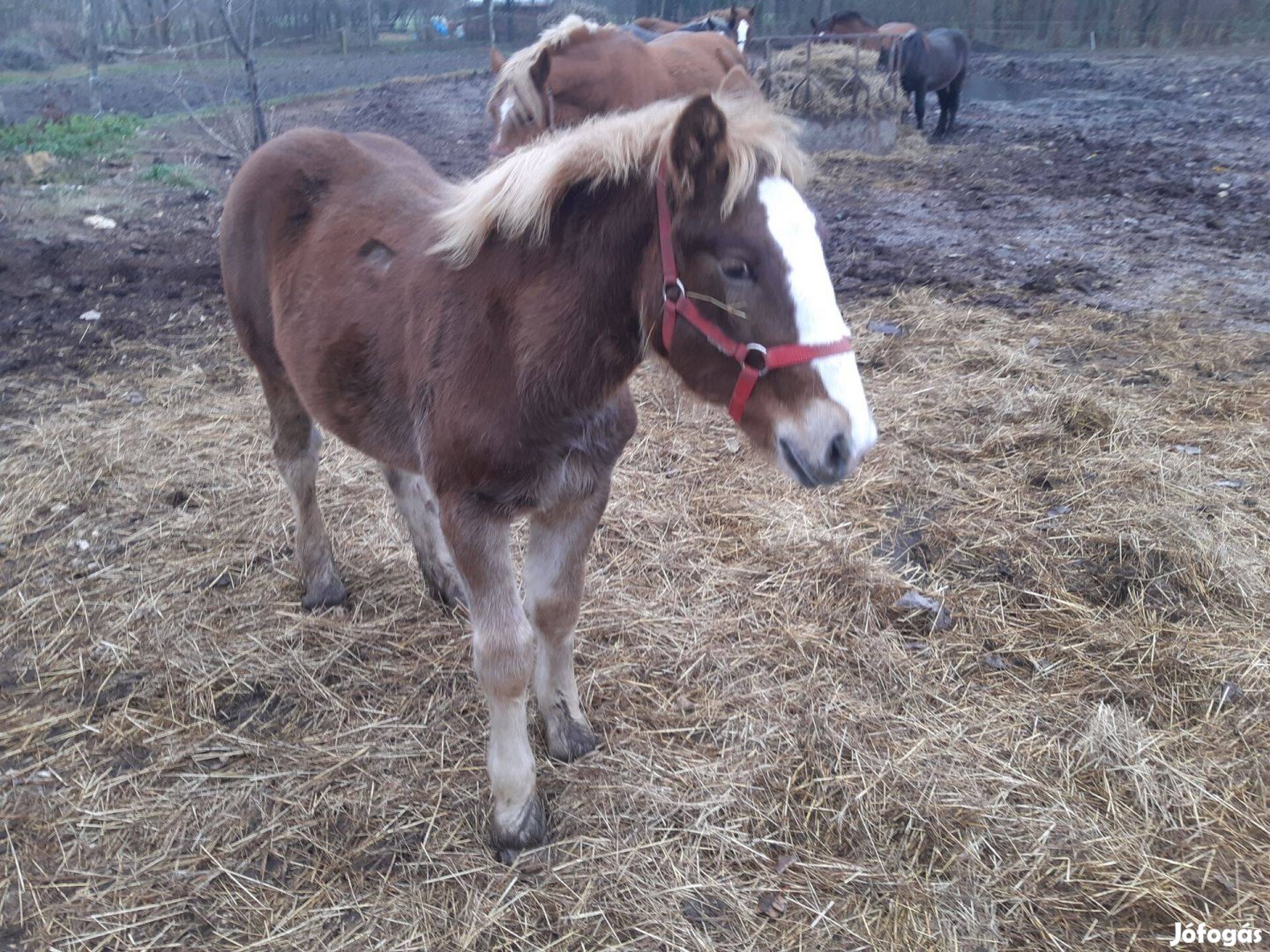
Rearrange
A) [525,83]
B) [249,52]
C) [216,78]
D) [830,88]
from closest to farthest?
[525,83] < [249,52] < [216,78] < [830,88]

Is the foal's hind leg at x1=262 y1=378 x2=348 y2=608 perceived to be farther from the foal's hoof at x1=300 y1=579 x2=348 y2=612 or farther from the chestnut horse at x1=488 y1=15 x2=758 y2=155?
the chestnut horse at x1=488 y1=15 x2=758 y2=155

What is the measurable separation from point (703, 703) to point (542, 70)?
4.35 meters

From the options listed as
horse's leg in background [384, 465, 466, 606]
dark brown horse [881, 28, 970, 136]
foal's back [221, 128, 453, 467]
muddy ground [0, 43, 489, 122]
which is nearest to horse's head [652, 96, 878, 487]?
foal's back [221, 128, 453, 467]

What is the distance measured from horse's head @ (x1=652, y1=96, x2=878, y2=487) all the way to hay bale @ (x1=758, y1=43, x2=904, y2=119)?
1024 centimetres

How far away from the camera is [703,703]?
9.55ft

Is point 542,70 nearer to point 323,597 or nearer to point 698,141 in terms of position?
point 323,597

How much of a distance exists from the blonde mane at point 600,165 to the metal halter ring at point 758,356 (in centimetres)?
29

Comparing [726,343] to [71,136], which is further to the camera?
[71,136]

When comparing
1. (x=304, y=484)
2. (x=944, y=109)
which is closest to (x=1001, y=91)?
(x=944, y=109)

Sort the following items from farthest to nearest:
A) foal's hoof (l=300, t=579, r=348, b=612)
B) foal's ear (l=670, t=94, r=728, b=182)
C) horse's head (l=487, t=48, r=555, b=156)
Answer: horse's head (l=487, t=48, r=555, b=156)
foal's hoof (l=300, t=579, r=348, b=612)
foal's ear (l=670, t=94, r=728, b=182)

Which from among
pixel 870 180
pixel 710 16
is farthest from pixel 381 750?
pixel 710 16

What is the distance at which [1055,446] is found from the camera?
423 centimetres

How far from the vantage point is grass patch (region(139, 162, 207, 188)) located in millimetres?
8766

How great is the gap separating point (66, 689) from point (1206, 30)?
27.4 meters
